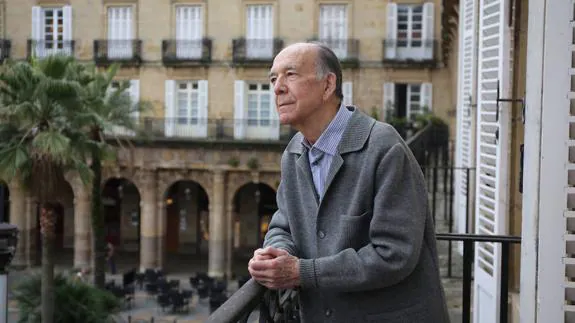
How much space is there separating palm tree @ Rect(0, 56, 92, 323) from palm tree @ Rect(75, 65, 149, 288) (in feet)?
1.27

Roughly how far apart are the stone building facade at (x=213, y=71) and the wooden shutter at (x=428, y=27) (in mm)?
30

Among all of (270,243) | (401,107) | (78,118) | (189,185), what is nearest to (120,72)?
(189,185)

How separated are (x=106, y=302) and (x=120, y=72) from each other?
40.9 feet

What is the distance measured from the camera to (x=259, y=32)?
22.6m

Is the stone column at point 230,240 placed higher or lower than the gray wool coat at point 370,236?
lower

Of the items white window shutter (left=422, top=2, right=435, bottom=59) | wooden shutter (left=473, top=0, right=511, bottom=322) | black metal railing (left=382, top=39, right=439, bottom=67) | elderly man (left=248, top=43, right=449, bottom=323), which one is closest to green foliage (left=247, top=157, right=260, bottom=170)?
black metal railing (left=382, top=39, right=439, bottom=67)

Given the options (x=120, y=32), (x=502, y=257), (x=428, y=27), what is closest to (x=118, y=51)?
(x=120, y=32)

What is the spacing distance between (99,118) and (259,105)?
9464 mm

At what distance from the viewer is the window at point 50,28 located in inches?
894

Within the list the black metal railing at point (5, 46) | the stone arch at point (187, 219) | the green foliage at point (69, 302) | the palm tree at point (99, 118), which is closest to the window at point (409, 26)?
the stone arch at point (187, 219)

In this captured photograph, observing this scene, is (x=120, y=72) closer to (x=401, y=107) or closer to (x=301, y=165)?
(x=401, y=107)

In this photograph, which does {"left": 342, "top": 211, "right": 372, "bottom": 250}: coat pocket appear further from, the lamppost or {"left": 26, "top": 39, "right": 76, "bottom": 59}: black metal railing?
{"left": 26, "top": 39, "right": 76, "bottom": 59}: black metal railing

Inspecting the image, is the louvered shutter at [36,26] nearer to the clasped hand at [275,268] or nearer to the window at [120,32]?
the window at [120,32]

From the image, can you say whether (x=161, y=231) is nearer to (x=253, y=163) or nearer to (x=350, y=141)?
(x=253, y=163)
